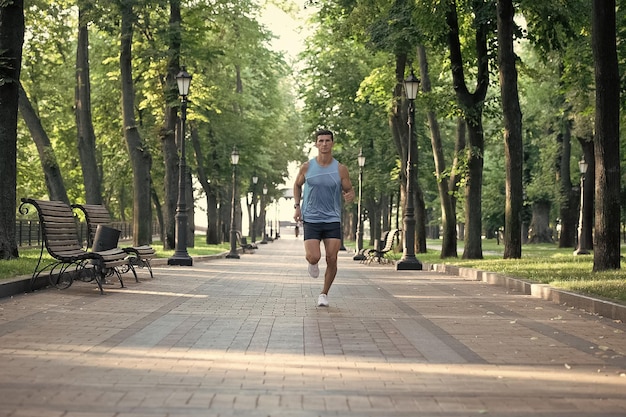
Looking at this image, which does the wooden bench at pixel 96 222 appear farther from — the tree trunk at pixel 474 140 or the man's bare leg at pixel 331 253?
the tree trunk at pixel 474 140

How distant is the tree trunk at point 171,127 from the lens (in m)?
30.7

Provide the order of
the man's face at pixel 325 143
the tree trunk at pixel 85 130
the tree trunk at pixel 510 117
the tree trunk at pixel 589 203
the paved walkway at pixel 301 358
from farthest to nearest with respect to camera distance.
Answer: the tree trunk at pixel 589 203 < the tree trunk at pixel 85 130 < the tree trunk at pixel 510 117 < the man's face at pixel 325 143 < the paved walkway at pixel 301 358

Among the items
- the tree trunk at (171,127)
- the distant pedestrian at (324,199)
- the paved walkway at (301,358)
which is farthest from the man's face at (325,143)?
the tree trunk at (171,127)

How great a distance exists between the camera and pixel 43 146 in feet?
94.4

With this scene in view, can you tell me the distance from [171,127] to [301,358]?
26.9 metres

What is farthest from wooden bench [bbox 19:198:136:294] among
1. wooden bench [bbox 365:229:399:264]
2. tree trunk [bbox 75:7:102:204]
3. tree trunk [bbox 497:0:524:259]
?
tree trunk [bbox 75:7:102:204]

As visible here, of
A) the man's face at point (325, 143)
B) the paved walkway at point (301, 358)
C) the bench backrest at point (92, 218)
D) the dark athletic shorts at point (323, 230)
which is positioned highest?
the man's face at point (325, 143)

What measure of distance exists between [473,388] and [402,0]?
71.0 feet

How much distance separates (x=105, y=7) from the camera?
2723 cm

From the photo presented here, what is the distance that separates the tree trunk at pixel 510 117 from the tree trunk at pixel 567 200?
73.0 ft

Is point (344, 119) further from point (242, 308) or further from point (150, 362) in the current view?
point (150, 362)

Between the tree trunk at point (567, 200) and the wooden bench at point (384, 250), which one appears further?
the tree trunk at point (567, 200)

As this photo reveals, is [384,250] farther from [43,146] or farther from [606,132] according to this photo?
[606,132]

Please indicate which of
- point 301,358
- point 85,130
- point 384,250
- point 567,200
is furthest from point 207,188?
point 301,358
